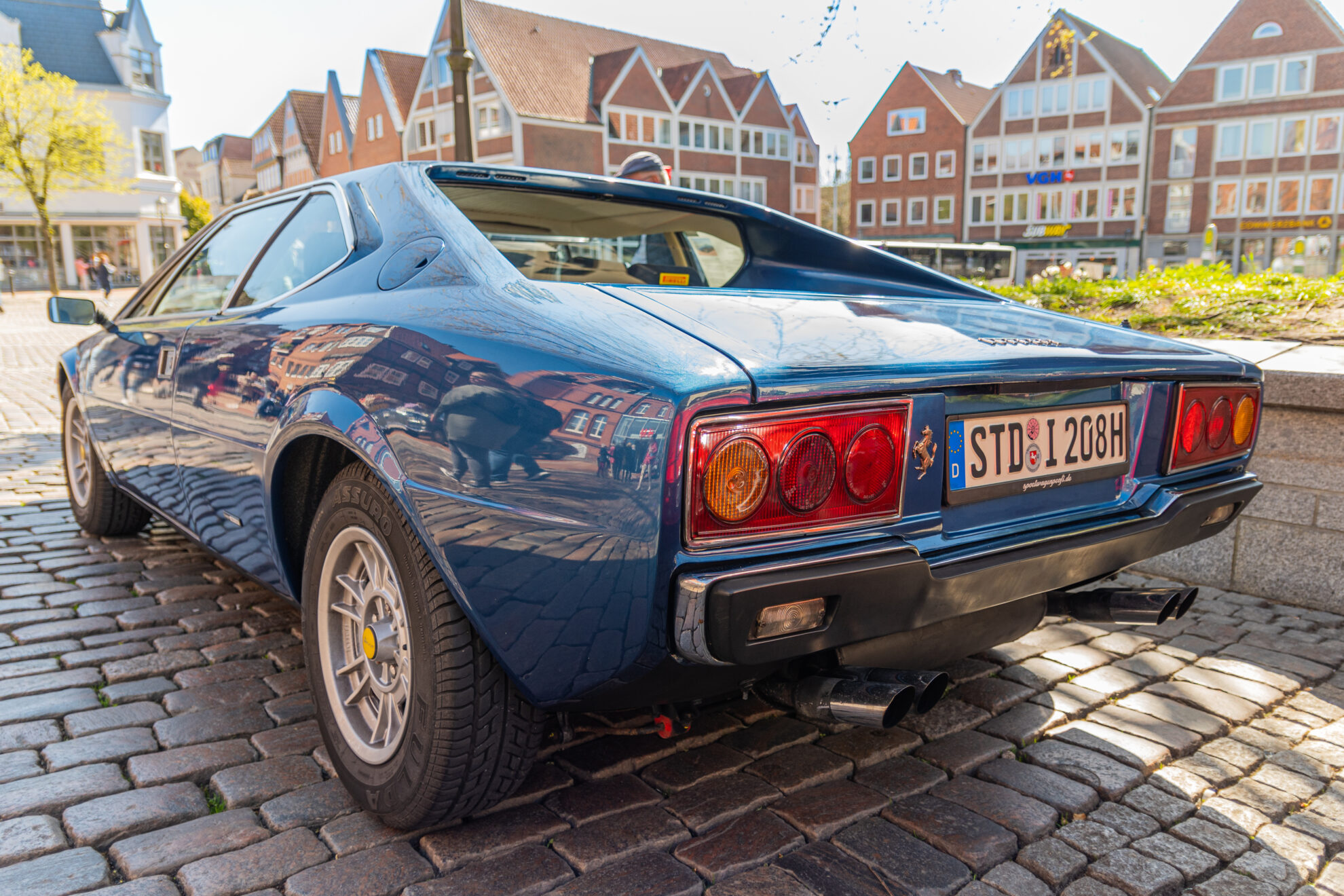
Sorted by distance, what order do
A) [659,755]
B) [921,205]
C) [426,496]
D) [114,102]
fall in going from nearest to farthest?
[426,496]
[659,755]
[114,102]
[921,205]

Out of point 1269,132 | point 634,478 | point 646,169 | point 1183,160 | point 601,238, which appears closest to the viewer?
point 634,478

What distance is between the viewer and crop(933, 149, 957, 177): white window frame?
55406 millimetres

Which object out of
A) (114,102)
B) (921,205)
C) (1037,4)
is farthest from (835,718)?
(921,205)

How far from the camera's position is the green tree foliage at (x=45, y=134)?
33.7 m

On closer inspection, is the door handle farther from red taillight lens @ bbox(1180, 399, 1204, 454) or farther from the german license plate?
red taillight lens @ bbox(1180, 399, 1204, 454)

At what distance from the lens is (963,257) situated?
3800cm

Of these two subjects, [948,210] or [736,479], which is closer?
[736,479]

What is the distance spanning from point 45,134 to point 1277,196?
52.3 m

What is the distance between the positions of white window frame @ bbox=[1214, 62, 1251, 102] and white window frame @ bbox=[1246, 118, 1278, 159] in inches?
51.7

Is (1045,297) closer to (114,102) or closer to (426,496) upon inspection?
(426,496)

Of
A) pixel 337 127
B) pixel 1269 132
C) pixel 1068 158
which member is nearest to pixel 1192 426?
pixel 1269 132

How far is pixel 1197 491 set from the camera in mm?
A: 2398

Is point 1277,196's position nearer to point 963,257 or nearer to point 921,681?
point 963,257

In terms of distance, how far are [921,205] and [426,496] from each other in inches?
2308
